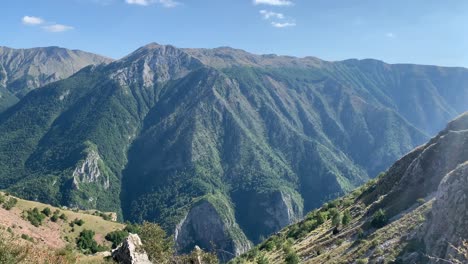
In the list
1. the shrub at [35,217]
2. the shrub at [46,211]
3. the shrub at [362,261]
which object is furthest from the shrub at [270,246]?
the shrub at [46,211]

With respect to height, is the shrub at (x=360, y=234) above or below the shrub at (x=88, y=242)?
above

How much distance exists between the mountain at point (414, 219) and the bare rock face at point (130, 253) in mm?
27937

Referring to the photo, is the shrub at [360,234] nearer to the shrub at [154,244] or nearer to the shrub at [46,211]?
the shrub at [154,244]

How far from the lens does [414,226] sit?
5675 centimetres

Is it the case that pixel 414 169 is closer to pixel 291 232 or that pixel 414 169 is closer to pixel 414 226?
pixel 414 226

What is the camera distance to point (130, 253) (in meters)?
53.0

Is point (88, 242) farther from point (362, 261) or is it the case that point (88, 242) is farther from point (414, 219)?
point (414, 219)

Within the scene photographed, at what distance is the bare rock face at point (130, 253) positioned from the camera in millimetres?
52931

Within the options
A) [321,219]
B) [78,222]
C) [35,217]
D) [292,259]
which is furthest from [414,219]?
[78,222]

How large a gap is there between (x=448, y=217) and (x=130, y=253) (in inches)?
1470

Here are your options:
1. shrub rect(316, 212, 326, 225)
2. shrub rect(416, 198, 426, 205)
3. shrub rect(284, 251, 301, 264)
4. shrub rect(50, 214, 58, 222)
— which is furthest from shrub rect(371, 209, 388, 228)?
shrub rect(50, 214, 58, 222)

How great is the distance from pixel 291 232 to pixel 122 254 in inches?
2914

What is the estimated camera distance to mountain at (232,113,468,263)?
46853 mm

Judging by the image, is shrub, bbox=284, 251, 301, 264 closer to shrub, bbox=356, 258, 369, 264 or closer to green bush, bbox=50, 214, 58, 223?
shrub, bbox=356, 258, 369, 264
